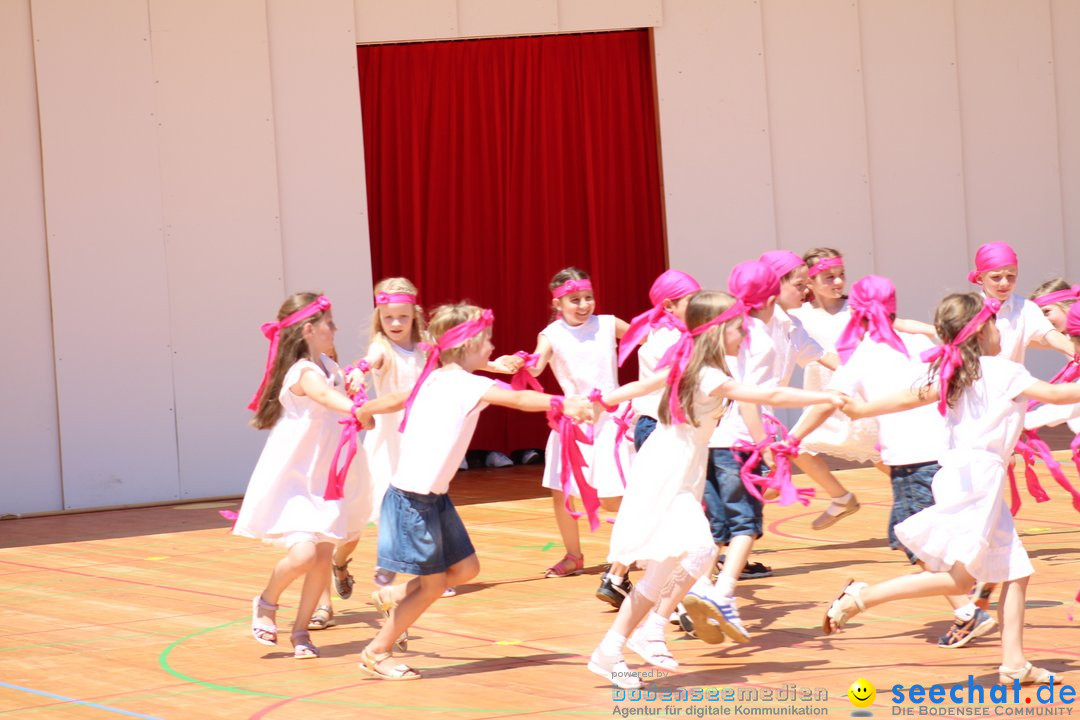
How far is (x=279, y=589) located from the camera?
5598 millimetres

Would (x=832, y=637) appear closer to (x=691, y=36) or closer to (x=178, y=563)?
(x=178, y=563)

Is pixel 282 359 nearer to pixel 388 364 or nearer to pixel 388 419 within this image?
pixel 388 364

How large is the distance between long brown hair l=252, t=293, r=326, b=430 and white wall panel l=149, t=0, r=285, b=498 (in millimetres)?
5966

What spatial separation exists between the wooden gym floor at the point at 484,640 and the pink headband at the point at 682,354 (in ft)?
2.87

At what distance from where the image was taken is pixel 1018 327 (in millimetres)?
7074

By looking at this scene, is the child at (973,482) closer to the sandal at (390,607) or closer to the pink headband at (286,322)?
the sandal at (390,607)

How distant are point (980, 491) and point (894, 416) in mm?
940

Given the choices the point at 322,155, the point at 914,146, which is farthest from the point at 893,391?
the point at 914,146

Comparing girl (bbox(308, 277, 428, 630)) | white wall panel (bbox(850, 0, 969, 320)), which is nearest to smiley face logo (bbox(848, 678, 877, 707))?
girl (bbox(308, 277, 428, 630))

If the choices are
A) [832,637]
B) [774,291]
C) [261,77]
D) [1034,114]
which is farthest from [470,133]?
[832,637]

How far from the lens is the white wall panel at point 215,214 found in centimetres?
1145

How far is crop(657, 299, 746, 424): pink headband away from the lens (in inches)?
196

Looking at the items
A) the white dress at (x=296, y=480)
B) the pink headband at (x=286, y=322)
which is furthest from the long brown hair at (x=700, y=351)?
the pink headband at (x=286, y=322)

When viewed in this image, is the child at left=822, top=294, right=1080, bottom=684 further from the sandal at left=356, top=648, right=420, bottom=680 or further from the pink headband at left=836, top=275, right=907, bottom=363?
the sandal at left=356, top=648, right=420, bottom=680
